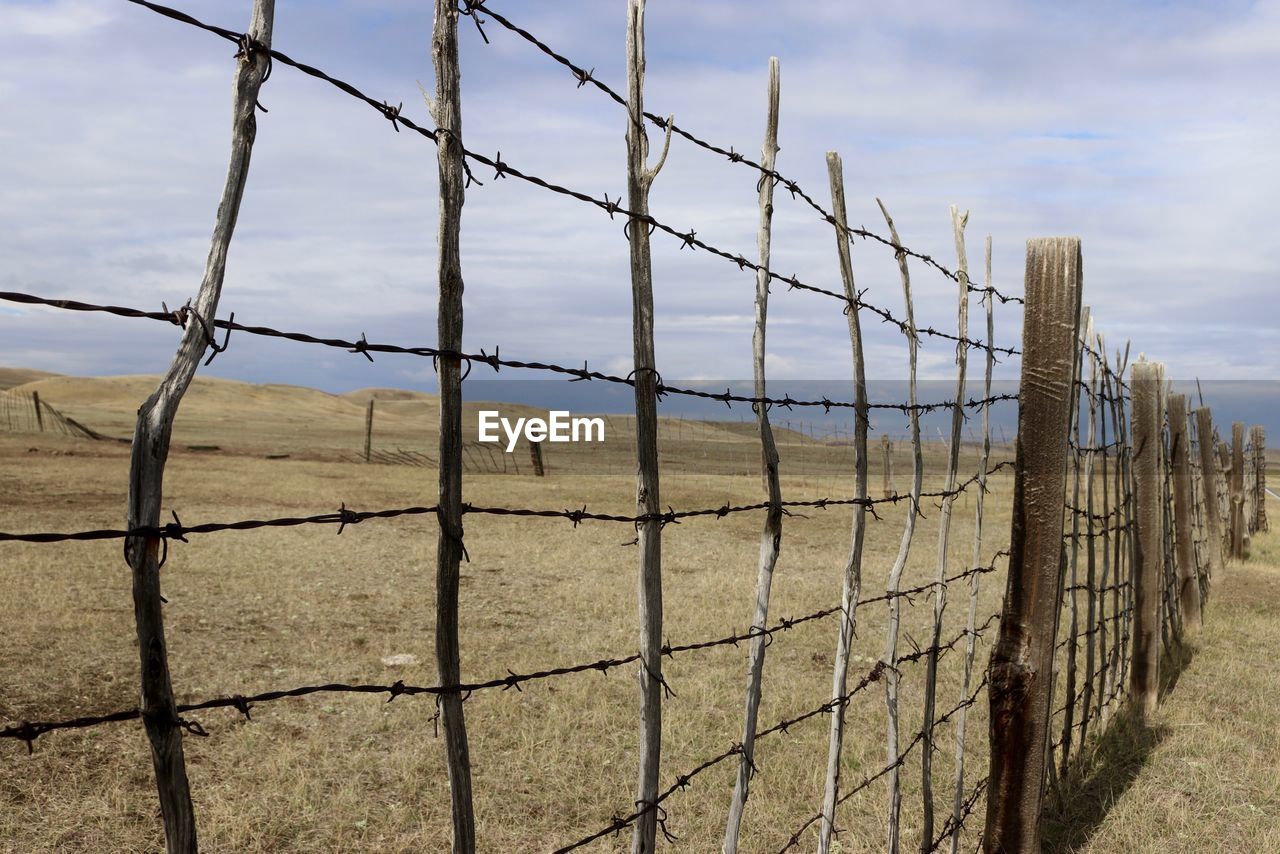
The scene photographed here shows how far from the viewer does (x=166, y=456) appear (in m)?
1.50

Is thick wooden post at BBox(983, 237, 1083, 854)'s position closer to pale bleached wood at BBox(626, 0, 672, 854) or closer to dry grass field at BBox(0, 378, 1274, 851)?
dry grass field at BBox(0, 378, 1274, 851)

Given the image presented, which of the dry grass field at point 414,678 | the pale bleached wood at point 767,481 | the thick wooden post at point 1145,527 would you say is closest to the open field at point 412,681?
the dry grass field at point 414,678

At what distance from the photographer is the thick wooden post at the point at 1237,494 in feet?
45.2

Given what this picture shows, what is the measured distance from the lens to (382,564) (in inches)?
432

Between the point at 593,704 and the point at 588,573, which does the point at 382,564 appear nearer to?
the point at 588,573

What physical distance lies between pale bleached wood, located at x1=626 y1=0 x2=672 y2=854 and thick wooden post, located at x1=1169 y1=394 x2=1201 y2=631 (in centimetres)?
715

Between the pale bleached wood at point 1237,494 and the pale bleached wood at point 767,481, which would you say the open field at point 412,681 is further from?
the pale bleached wood at point 1237,494

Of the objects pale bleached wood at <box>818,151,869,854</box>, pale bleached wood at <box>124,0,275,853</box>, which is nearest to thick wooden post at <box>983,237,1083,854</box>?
pale bleached wood at <box>818,151,869,854</box>

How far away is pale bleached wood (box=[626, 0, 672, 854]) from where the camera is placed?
2320 mm

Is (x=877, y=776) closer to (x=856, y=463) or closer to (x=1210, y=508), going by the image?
(x=856, y=463)

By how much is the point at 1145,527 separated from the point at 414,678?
502 cm

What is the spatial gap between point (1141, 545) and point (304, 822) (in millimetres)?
5286

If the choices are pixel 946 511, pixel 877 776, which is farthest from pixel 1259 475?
pixel 877 776

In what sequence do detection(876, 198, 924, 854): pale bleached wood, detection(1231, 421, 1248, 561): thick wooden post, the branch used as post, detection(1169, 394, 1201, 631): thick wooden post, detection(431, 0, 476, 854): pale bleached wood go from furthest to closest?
1. detection(1231, 421, 1248, 561): thick wooden post
2. the branch used as post
3. detection(1169, 394, 1201, 631): thick wooden post
4. detection(876, 198, 924, 854): pale bleached wood
5. detection(431, 0, 476, 854): pale bleached wood
